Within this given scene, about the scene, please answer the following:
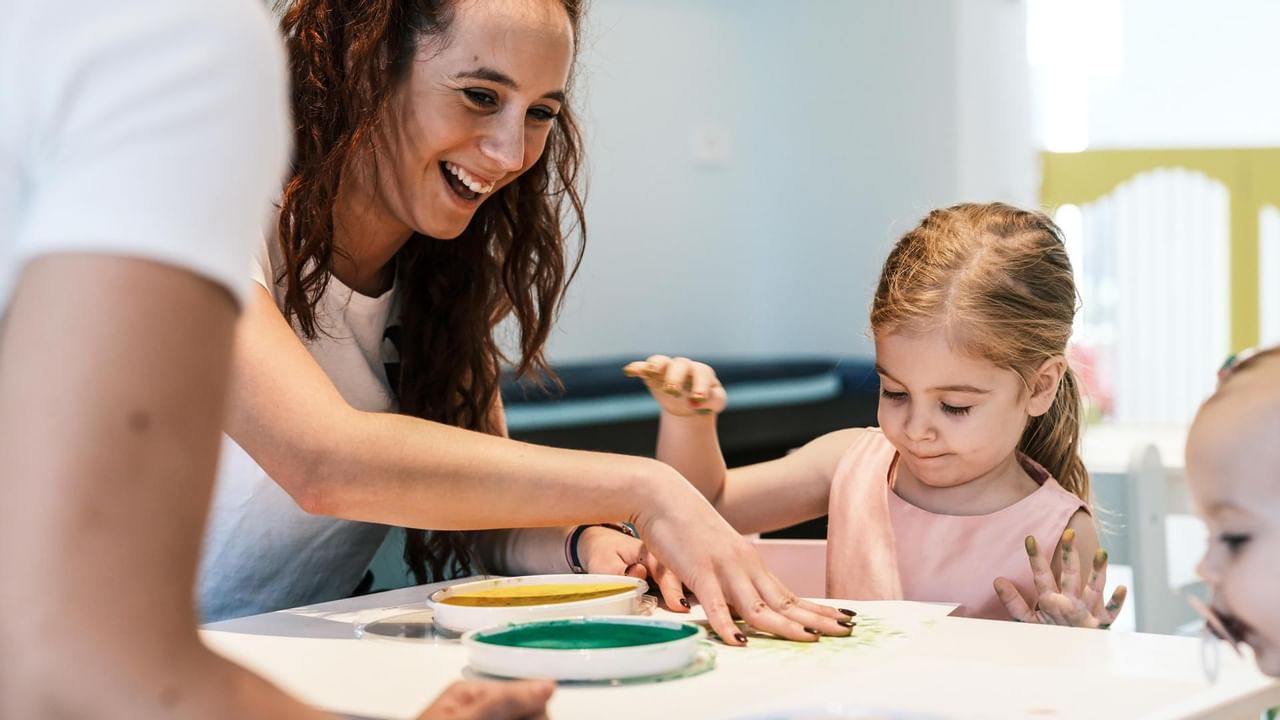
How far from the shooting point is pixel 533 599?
3.66 feet

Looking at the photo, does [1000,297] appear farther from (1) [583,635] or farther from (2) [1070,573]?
(1) [583,635]

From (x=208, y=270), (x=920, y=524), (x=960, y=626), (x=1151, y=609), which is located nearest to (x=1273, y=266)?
(x=1151, y=609)

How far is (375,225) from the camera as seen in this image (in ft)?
5.03

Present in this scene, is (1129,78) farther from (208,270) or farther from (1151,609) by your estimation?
(208,270)

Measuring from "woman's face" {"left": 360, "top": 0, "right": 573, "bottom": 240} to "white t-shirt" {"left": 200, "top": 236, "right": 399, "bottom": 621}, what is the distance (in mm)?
139

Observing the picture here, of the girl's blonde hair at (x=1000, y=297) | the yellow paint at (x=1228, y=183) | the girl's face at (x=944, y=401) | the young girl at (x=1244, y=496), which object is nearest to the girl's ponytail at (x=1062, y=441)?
the girl's blonde hair at (x=1000, y=297)

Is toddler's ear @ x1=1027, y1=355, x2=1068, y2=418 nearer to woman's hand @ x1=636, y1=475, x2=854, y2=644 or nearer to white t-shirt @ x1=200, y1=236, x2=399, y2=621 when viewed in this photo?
woman's hand @ x1=636, y1=475, x2=854, y2=644

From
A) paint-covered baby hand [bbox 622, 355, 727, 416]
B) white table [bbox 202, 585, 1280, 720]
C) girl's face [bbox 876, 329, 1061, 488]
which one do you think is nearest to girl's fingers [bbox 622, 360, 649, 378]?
paint-covered baby hand [bbox 622, 355, 727, 416]

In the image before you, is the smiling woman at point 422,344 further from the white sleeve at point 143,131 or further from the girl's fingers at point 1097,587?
the white sleeve at point 143,131

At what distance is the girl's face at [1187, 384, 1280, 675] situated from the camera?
2.16 ft

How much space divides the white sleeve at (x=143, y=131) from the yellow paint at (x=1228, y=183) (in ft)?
13.8

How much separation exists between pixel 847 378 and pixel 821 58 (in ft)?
3.75

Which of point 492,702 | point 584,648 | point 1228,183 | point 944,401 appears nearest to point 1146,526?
point 944,401

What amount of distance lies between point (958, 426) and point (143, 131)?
3.43 ft
